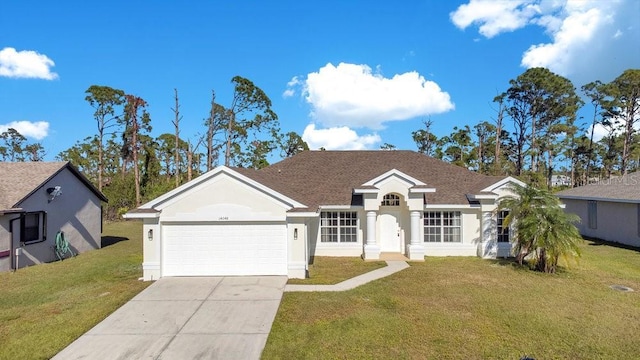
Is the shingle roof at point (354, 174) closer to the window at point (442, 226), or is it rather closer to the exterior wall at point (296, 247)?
the window at point (442, 226)

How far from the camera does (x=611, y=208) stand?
68.2 feet

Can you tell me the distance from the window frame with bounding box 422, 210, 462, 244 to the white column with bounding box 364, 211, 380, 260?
274cm

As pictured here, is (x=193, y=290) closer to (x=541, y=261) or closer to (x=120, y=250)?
(x=120, y=250)

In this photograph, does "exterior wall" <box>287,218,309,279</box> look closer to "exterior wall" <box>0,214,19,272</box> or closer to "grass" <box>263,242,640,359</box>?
"grass" <box>263,242,640,359</box>

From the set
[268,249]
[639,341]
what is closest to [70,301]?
[268,249]

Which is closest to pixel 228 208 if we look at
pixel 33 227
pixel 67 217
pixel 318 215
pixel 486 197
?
pixel 318 215

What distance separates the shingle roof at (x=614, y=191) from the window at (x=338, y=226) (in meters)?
15.4

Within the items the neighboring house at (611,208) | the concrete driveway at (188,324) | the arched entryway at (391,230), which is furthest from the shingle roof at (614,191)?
the concrete driveway at (188,324)

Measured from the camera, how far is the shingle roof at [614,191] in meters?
19.2

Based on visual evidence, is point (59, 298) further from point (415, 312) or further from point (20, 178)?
point (415, 312)

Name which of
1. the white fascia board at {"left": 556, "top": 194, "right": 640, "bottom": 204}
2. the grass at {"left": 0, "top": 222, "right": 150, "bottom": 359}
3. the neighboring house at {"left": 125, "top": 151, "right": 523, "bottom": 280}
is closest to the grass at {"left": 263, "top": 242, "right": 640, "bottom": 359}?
the neighboring house at {"left": 125, "top": 151, "right": 523, "bottom": 280}

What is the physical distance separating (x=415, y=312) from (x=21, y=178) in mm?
18910

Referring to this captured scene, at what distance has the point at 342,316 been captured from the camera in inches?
352

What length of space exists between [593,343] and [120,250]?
2101 centimetres
